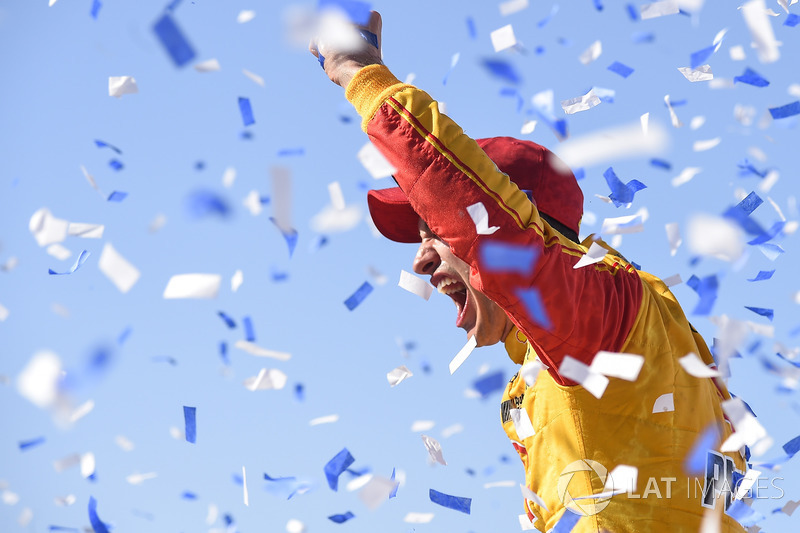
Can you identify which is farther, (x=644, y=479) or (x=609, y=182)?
(x=609, y=182)

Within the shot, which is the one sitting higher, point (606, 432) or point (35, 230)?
point (35, 230)

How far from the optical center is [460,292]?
3.13 m

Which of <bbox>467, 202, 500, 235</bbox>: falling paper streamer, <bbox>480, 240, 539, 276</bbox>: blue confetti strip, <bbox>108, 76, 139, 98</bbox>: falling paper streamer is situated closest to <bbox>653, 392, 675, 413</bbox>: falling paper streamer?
<bbox>480, 240, 539, 276</bbox>: blue confetti strip

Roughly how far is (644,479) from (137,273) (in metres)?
1.58

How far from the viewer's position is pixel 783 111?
2.96 metres

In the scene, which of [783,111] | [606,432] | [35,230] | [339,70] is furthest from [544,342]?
[35,230]

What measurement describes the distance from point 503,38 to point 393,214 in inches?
30.5

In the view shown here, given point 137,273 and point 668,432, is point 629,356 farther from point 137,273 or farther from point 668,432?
point 137,273

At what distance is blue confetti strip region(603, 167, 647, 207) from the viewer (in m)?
2.64

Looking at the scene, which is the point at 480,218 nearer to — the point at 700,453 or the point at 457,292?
the point at 700,453

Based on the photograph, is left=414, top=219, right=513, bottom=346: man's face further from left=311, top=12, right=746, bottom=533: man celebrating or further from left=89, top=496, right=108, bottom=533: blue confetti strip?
left=89, top=496, right=108, bottom=533: blue confetti strip

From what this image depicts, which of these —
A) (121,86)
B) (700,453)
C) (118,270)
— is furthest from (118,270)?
→ (700,453)

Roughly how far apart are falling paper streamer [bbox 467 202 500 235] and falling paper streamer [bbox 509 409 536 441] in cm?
83

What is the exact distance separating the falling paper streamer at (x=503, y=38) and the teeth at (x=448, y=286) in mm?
905
